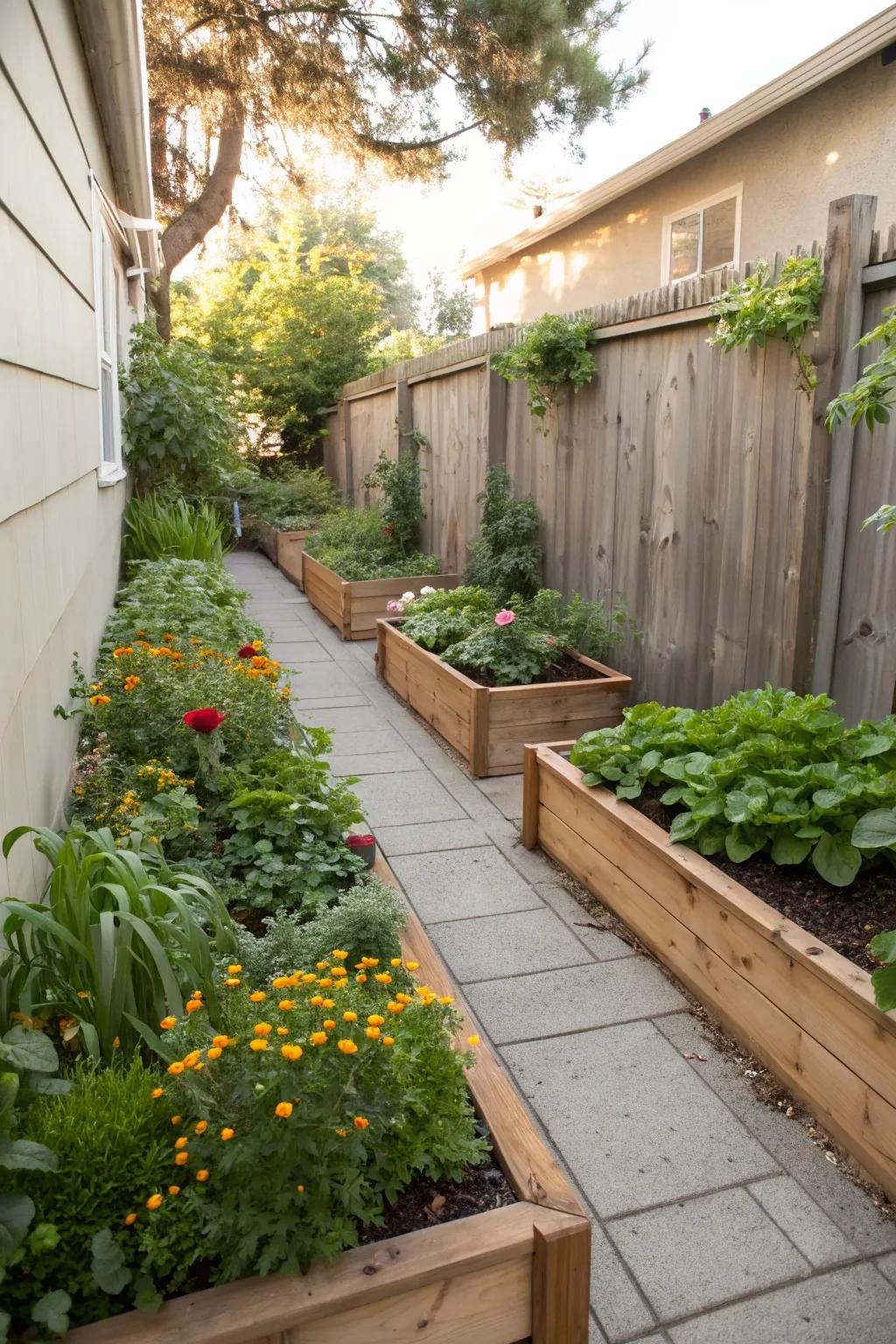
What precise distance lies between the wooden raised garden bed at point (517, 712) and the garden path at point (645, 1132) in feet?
2.17

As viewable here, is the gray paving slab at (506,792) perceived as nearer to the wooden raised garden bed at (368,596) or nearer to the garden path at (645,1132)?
the garden path at (645,1132)

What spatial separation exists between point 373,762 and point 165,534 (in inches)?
110

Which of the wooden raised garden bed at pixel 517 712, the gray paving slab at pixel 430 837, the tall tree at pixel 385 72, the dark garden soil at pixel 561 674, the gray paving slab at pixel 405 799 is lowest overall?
the gray paving slab at pixel 430 837

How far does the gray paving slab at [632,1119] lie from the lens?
207 cm

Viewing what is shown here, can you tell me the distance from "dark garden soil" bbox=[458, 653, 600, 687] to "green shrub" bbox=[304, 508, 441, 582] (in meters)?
2.79

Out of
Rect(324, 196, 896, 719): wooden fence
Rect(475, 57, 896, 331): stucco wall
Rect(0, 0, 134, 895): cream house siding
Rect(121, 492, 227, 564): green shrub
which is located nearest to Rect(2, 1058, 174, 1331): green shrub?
Rect(0, 0, 134, 895): cream house siding

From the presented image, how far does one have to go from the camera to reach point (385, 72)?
9.96 m

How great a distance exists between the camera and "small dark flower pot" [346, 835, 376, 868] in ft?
9.00

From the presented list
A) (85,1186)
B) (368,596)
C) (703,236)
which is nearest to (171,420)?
(368,596)

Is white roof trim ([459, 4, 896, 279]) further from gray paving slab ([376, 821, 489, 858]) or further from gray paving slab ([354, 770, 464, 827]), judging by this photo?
gray paving slab ([376, 821, 489, 858])

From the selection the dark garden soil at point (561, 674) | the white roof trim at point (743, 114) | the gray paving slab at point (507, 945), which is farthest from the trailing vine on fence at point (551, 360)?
the white roof trim at point (743, 114)

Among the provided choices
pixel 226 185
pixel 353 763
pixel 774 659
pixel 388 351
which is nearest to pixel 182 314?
pixel 388 351

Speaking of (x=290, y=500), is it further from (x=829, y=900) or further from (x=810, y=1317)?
(x=810, y=1317)

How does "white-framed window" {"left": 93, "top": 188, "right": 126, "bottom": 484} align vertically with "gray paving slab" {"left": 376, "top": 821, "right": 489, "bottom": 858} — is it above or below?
above
